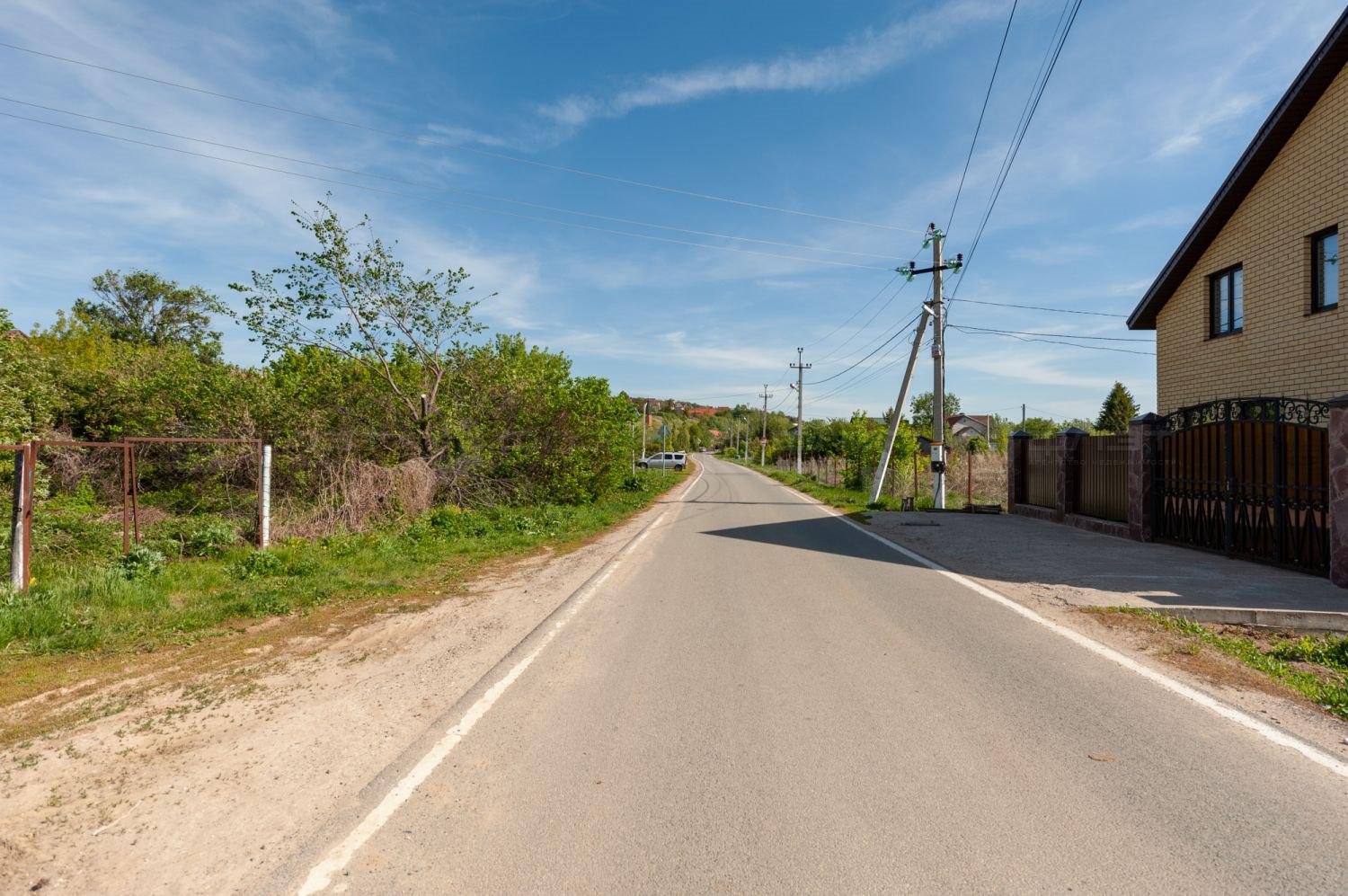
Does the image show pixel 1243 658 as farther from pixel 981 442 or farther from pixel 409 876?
pixel 981 442

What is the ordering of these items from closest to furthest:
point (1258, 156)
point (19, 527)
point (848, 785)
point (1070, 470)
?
point (848, 785) < point (19, 527) < point (1258, 156) < point (1070, 470)

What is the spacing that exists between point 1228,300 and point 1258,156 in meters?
2.72

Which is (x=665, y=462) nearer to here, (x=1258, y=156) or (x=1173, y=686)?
(x=1258, y=156)

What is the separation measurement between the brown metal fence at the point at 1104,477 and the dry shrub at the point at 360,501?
14.6 meters

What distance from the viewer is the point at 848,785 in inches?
143

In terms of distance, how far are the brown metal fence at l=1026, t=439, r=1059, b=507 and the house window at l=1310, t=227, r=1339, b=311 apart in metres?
6.34

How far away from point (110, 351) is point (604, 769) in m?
26.9

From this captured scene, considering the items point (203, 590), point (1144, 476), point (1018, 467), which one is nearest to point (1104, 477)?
point (1144, 476)

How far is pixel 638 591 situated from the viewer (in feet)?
29.8

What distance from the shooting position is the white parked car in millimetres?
61312

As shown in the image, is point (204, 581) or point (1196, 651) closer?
point (1196, 651)

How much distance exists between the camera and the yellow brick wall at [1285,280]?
36.3 ft

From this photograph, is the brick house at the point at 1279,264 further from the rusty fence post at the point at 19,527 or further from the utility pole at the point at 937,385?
the rusty fence post at the point at 19,527

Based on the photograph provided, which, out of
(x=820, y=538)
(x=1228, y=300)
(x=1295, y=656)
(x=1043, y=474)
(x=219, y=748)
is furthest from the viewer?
(x=1043, y=474)
